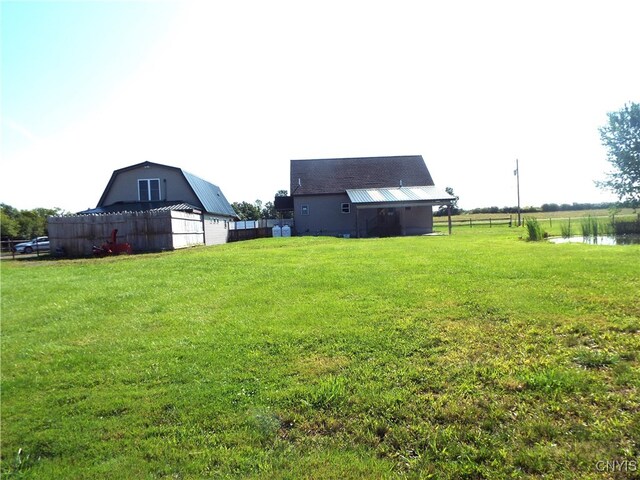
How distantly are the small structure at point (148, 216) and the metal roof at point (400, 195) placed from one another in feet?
38.8

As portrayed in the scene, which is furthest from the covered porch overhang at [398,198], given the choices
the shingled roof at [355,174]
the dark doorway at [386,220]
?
the shingled roof at [355,174]

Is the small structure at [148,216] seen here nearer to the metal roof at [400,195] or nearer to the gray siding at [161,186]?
the gray siding at [161,186]

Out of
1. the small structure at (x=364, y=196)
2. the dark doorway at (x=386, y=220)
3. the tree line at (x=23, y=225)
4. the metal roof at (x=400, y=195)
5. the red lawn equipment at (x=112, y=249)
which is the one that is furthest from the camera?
the tree line at (x=23, y=225)

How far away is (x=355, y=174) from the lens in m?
37.7

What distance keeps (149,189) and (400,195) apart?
783 inches

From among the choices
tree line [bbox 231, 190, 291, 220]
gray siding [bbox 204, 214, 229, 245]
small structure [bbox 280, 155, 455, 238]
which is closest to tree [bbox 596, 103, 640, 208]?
small structure [bbox 280, 155, 455, 238]

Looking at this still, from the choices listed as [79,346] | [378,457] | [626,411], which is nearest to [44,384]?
[79,346]

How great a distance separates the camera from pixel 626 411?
9.91 feet

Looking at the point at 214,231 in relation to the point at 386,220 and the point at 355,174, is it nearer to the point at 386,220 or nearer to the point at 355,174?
the point at 386,220

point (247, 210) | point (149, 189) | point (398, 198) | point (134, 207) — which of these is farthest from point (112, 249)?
point (247, 210)

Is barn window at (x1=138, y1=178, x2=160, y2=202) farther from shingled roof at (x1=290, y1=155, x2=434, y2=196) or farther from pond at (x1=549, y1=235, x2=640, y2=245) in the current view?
pond at (x1=549, y1=235, x2=640, y2=245)

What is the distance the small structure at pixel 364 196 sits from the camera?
105ft

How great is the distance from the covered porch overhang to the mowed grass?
23.1 metres

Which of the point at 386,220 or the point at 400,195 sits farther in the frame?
the point at 386,220
